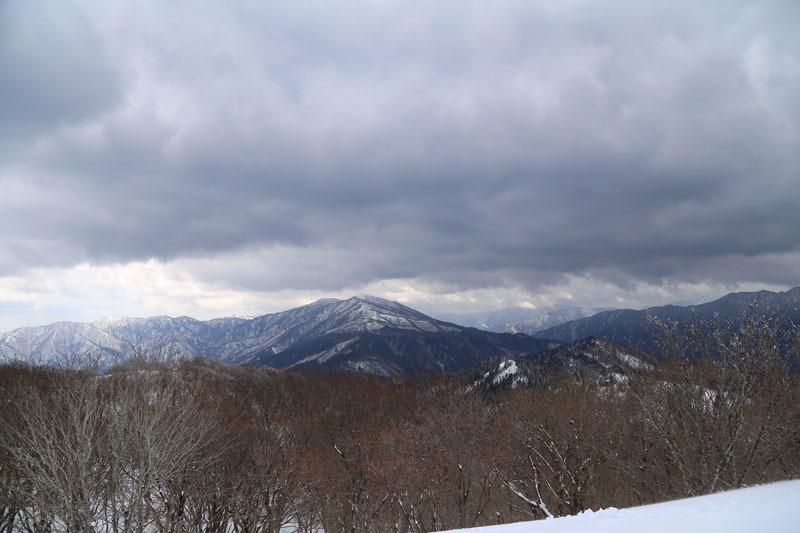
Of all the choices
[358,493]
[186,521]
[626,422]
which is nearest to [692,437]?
[626,422]

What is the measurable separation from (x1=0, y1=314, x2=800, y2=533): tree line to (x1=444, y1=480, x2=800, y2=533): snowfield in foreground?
40.3 feet

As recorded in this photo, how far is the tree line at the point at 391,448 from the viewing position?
820 inches

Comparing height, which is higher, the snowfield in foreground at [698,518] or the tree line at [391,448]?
the snowfield in foreground at [698,518]

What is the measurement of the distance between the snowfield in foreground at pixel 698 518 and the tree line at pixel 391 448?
40.3ft

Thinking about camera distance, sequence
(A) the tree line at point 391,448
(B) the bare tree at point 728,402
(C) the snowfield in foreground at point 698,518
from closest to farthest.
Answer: (C) the snowfield in foreground at point 698,518 → (B) the bare tree at point 728,402 → (A) the tree line at point 391,448

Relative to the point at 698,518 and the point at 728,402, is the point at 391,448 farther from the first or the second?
the point at 698,518

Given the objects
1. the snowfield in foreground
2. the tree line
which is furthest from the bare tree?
the snowfield in foreground

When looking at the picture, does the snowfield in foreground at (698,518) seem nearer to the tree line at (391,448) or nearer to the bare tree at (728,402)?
the bare tree at (728,402)

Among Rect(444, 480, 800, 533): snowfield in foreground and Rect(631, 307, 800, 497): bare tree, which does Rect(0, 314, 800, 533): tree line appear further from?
Rect(444, 480, 800, 533): snowfield in foreground

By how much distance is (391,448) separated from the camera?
3894cm

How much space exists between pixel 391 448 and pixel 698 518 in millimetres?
33409

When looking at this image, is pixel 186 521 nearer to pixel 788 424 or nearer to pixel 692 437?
pixel 692 437

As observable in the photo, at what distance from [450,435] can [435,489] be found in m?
5.34

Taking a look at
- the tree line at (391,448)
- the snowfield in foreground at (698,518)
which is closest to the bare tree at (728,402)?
the tree line at (391,448)
